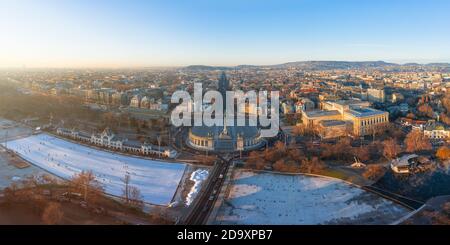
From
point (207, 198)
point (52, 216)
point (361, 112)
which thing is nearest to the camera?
point (52, 216)

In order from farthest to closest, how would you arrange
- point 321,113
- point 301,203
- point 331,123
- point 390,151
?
point 321,113 < point 331,123 < point 390,151 < point 301,203

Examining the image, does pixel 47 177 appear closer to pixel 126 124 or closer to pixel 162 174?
pixel 162 174

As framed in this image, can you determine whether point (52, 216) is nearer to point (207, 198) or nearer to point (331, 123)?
point (207, 198)

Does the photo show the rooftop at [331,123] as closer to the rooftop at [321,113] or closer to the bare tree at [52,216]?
the rooftop at [321,113]

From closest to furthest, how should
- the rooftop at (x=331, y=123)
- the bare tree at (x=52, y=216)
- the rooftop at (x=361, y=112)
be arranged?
the bare tree at (x=52, y=216)
the rooftop at (x=331, y=123)
the rooftop at (x=361, y=112)

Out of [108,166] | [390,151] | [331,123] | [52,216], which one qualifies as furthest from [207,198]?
[331,123]

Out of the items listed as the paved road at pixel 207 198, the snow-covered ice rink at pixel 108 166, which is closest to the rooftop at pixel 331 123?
the paved road at pixel 207 198
